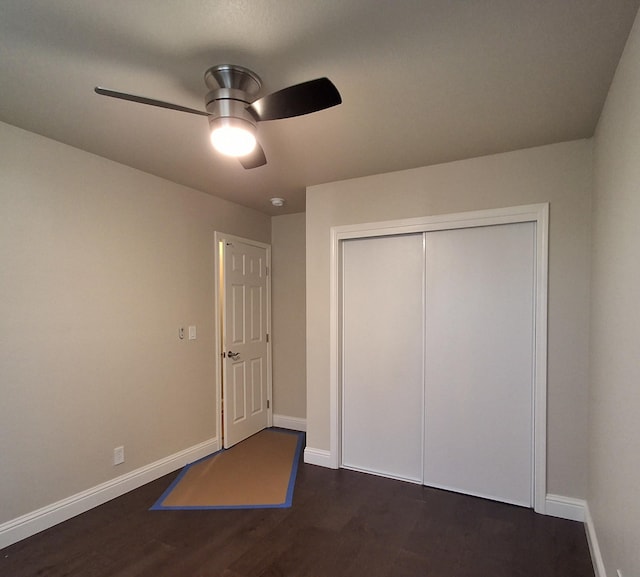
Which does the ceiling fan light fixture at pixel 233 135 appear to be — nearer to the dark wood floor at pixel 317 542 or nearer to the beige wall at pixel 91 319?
the beige wall at pixel 91 319

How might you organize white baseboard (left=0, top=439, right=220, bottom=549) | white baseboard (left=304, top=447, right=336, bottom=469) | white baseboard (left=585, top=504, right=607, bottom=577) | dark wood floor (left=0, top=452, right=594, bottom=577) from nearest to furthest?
white baseboard (left=585, top=504, right=607, bottom=577) → dark wood floor (left=0, top=452, right=594, bottom=577) → white baseboard (left=0, top=439, right=220, bottom=549) → white baseboard (left=304, top=447, right=336, bottom=469)

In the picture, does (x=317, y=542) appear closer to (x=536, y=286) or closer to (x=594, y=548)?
(x=594, y=548)

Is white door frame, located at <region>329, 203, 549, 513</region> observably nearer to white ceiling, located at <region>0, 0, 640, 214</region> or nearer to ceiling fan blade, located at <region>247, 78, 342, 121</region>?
white ceiling, located at <region>0, 0, 640, 214</region>

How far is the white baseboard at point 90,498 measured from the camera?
214cm

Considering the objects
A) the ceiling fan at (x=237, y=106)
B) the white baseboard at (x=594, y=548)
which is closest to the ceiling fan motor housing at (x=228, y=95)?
the ceiling fan at (x=237, y=106)

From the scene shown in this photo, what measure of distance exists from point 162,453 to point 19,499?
1.00m

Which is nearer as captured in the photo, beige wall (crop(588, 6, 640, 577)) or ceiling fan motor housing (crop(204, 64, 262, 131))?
beige wall (crop(588, 6, 640, 577))

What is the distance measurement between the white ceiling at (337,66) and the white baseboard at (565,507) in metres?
2.33

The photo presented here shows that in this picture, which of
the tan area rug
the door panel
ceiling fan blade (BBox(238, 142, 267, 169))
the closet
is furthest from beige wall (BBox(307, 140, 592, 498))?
the tan area rug

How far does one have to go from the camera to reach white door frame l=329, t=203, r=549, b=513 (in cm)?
244

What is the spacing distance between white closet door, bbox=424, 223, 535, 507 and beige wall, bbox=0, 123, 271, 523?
2070mm

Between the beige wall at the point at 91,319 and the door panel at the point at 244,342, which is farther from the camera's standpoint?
the door panel at the point at 244,342

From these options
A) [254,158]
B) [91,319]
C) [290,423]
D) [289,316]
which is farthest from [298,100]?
[290,423]

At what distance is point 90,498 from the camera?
8.22 feet
